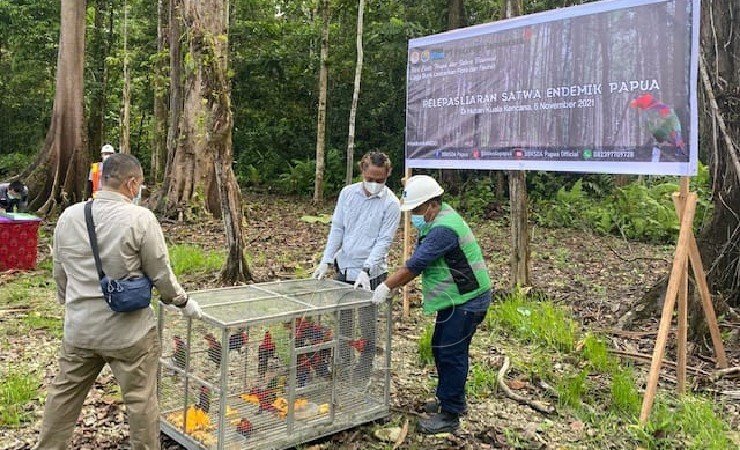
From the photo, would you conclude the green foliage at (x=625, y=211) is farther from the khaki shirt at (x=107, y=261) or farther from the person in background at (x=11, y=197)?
the khaki shirt at (x=107, y=261)

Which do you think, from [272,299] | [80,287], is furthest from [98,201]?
[272,299]

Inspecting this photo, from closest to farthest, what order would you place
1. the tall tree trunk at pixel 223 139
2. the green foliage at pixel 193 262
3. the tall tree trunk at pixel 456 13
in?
the tall tree trunk at pixel 223 139, the green foliage at pixel 193 262, the tall tree trunk at pixel 456 13

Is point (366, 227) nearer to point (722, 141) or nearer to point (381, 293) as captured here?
point (381, 293)

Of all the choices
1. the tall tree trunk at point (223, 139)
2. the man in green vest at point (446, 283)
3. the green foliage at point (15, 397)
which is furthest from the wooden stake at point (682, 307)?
the tall tree trunk at point (223, 139)

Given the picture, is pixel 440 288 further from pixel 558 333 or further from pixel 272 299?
pixel 558 333

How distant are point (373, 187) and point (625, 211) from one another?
9.97m

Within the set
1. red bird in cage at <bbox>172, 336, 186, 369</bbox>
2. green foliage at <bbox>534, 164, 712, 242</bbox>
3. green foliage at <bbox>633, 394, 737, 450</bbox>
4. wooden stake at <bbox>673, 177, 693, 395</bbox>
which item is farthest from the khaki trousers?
green foliage at <bbox>534, 164, 712, 242</bbox>

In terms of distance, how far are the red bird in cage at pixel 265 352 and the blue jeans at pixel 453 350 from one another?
111cm

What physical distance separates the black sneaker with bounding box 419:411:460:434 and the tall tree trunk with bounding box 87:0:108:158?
60.0 ft

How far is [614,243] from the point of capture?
12.0 m

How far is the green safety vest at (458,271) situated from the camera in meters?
4.09

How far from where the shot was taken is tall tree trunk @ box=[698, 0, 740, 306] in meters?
5.82

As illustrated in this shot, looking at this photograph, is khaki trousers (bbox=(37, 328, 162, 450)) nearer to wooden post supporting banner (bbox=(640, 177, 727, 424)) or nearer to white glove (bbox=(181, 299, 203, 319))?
white glove (bbox=(181, 299, 203, 319))

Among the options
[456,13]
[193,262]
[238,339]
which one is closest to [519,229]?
[193,262]
